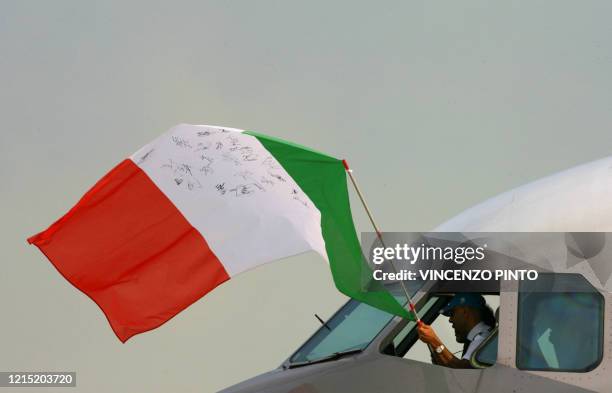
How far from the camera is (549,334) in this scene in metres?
10.4

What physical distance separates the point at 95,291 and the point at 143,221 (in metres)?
0.82

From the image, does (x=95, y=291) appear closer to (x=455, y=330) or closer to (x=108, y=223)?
(x=108, y=223)

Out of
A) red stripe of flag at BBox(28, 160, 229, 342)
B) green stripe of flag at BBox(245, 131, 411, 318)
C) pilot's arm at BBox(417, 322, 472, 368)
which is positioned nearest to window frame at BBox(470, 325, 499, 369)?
pilot's arm at BBox(417, 322, 472, 368)

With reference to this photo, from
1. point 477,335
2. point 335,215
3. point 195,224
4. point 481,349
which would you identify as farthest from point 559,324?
point 195,224

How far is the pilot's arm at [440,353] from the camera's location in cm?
1066

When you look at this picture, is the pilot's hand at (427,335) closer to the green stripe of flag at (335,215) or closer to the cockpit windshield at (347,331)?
the green stripe of flag at (335,215)

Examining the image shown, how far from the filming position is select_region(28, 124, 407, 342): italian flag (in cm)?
1120

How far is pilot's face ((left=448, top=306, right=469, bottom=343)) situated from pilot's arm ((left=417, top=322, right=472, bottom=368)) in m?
0.62

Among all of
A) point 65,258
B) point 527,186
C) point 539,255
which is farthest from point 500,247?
point 65,258

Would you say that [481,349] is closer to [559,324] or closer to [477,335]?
[477,335]

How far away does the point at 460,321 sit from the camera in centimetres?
1133

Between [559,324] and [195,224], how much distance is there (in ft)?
11.7

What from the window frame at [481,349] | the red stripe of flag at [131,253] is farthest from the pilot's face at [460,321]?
the red stripe of flag at [131,253]

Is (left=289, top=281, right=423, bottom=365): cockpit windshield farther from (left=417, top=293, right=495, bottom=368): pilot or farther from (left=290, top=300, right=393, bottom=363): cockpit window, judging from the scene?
(left=417, top=293, right=495, bottom=368): pilot
